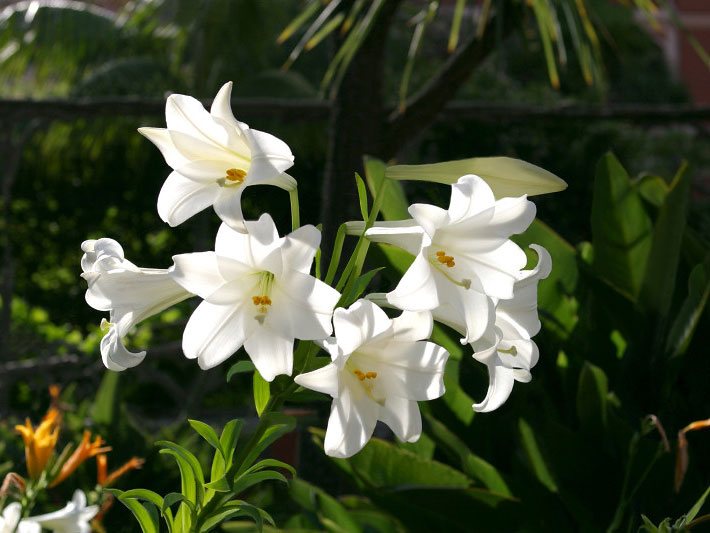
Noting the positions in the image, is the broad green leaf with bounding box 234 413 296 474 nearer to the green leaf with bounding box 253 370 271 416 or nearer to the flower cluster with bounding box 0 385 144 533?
the green leaf with bounding box 253 370 271 416

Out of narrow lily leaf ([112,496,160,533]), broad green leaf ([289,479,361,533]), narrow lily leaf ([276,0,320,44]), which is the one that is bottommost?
broad green leaf ([289,479,361,533])

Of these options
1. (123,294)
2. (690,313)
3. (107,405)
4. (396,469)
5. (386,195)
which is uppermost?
(123,294)

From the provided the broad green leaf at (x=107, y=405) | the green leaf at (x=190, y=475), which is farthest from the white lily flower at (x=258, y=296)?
the broad green leaf at (x=107, y=405)

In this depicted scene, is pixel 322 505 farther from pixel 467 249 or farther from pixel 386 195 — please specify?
pixel 467 249

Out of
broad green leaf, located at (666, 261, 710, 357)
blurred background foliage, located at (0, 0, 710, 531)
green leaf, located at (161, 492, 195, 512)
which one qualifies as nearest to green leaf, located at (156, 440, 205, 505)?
green leaf, located at (161, 492, 195, 512)

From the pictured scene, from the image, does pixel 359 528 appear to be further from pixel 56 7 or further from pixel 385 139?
pixel 56 7

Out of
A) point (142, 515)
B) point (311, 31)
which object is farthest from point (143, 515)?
point (311, 31)
